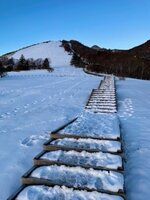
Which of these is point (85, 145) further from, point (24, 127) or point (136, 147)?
point (24, 127)

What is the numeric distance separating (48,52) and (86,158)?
85.3 m

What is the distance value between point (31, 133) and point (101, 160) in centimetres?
272

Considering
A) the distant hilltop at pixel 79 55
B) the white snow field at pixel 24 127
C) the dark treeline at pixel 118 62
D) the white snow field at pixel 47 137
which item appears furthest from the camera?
the distant hilltop at pixel 79 55

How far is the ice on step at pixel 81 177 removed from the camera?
3574mm

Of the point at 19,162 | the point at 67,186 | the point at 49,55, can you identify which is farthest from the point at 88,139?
the point at 49,55

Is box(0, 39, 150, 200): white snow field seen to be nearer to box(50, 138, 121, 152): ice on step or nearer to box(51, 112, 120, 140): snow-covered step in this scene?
box(50, 138, 121, 152): ice on step

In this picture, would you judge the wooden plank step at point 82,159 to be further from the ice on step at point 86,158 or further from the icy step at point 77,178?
the icy step at point 77,178

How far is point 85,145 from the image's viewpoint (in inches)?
201

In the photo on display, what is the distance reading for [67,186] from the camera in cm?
351

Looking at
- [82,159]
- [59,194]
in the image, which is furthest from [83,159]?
[59,194]

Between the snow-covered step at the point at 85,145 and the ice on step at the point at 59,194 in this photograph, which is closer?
the ice on step at the point at 59,194

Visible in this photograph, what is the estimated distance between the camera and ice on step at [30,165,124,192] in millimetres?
3574

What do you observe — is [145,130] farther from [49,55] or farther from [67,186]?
[49,55]

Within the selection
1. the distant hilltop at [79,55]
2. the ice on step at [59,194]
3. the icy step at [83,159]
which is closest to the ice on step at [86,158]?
the icy step at [83,159]
